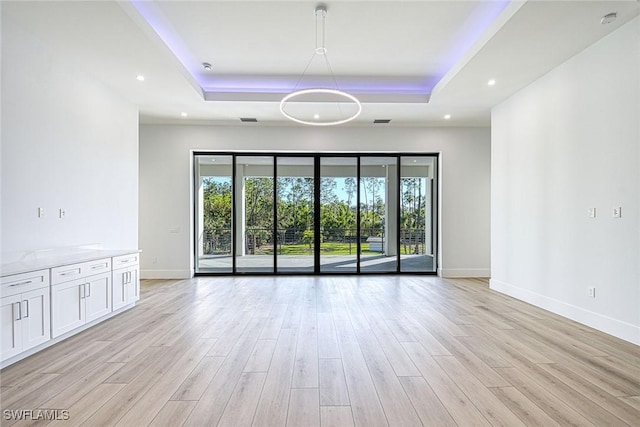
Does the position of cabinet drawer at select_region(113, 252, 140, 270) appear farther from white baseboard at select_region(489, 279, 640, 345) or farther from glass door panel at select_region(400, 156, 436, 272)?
white baseboard at select_region(489, 279, 640, 345)

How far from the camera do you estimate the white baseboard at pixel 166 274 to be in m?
7.12

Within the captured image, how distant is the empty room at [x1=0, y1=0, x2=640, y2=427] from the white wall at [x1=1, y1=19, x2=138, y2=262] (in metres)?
0.03

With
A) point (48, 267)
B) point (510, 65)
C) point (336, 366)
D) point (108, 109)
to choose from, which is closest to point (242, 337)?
point (336, 366)

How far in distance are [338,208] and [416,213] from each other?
1.78 m

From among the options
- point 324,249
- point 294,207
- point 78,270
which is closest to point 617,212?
point 324,249

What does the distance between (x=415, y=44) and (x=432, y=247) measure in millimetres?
Result: 4509

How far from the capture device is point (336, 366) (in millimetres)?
2883

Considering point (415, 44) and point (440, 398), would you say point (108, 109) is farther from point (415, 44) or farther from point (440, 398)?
point (440, 398)

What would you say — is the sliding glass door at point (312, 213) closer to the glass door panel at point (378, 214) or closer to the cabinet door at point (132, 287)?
the glass door panel at point (378, 214)

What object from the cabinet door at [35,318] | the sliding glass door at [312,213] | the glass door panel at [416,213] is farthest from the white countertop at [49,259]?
the glass door panel at [416,213]

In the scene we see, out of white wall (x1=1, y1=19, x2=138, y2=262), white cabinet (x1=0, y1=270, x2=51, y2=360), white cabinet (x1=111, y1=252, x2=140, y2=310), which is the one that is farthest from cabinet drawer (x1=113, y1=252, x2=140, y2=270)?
white cabinet (x1=0, y1=270, x2=51, y2=360)

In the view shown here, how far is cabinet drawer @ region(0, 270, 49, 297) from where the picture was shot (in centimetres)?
285

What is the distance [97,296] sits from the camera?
158 inches

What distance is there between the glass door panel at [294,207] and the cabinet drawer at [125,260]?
3.19 metres
